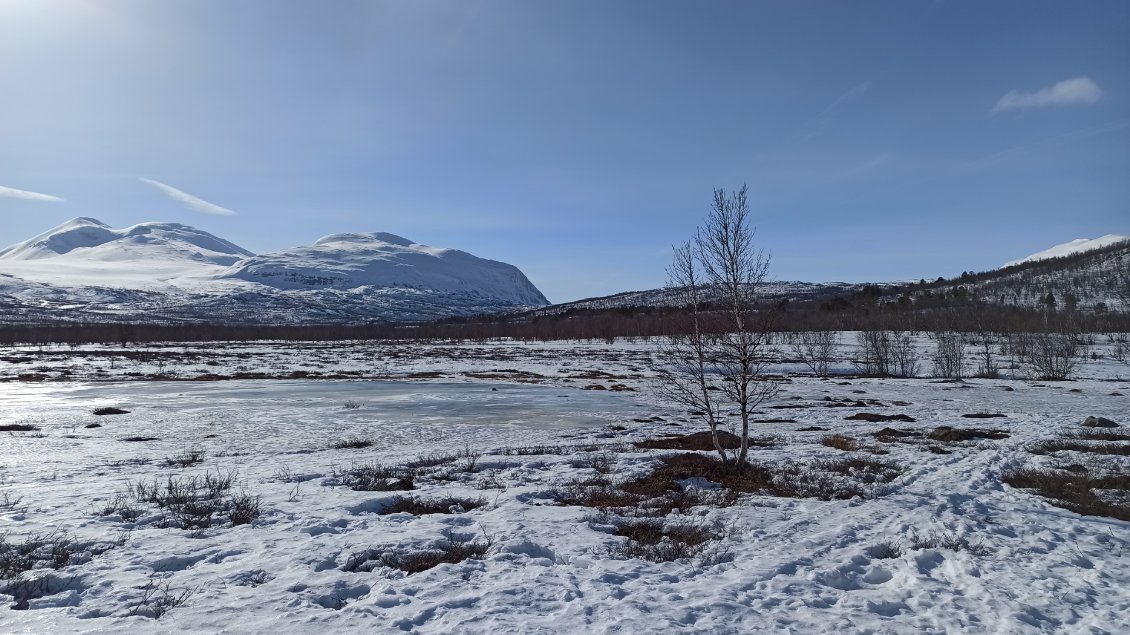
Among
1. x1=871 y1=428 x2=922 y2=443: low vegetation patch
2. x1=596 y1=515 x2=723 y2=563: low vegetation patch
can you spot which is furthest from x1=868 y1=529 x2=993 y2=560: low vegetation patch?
x1=871 y1=428 x2=922 y2=443: low vegetation patch

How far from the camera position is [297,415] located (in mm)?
29359

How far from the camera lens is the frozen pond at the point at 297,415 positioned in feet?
69.6

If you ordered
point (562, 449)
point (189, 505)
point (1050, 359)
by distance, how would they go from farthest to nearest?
point (1050, 359), point (562, 449), point (189, 505)

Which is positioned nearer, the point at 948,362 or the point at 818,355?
the point at 948,362

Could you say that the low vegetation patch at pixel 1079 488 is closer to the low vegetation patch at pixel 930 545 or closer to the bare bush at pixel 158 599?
the low vegetation patch at pixel 930 545

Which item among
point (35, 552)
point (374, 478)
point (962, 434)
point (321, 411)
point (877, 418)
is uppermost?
point (35, 552)

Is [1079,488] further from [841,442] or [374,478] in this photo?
[374,478]

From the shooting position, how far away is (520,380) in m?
53.9

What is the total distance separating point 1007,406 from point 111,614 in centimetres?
3879

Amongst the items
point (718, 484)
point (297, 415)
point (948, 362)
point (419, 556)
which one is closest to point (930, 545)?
point (718, 484)

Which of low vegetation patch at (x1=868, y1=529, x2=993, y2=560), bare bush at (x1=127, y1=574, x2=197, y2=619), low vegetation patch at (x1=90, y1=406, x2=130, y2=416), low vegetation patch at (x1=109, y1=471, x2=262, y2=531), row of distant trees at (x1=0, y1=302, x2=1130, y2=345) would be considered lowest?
low vegetation patch at (x1=90, y1=406, x2=130, y2=416)

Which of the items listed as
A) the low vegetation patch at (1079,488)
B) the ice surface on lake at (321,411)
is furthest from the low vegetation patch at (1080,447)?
the ice surface on lake at (321,411)

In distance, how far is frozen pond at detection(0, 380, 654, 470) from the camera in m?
21.2

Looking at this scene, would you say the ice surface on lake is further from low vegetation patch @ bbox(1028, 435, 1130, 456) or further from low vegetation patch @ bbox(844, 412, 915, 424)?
low vegetation patch @ bbox(1028, 435, 1130, 456)
